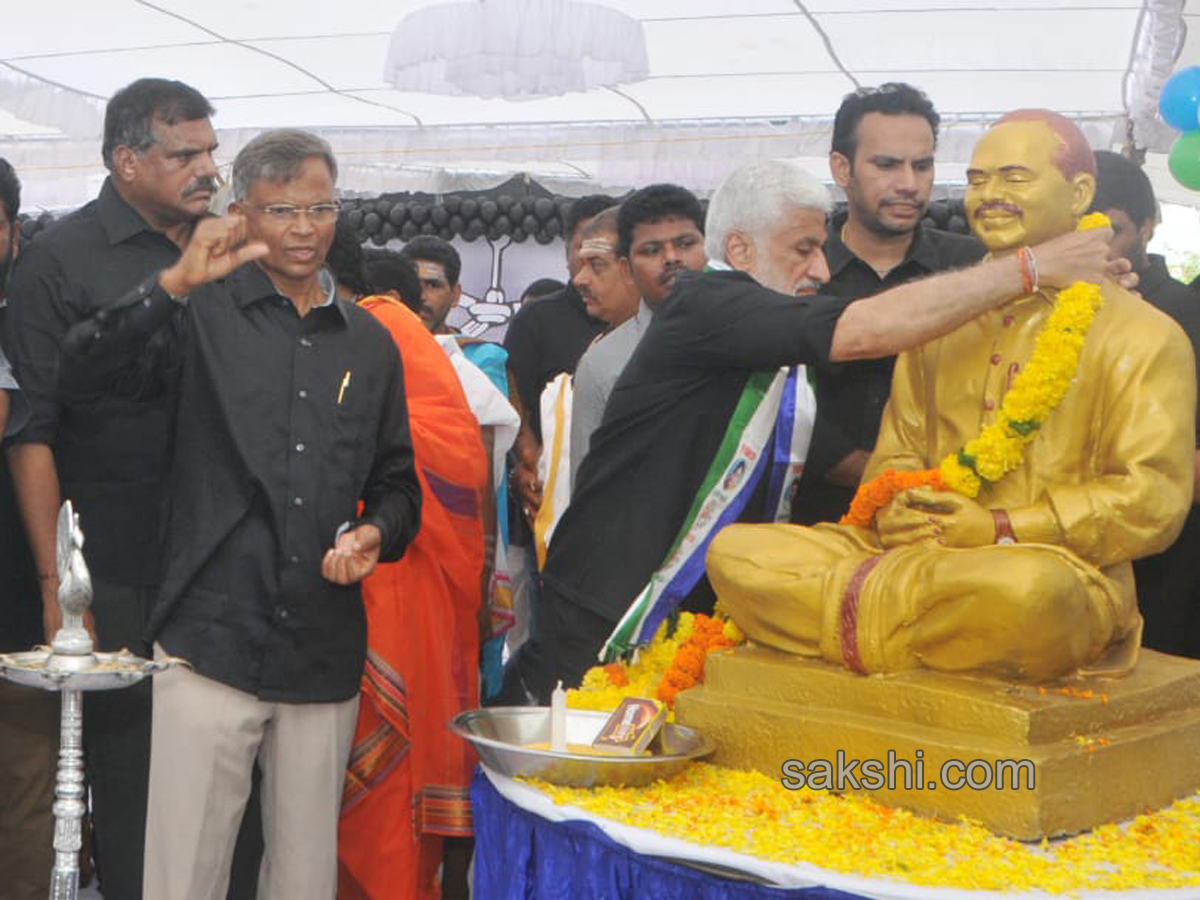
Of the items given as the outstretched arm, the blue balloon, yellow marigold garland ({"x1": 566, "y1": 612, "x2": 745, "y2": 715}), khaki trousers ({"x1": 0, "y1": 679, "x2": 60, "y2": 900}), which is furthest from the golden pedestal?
the blue balloon

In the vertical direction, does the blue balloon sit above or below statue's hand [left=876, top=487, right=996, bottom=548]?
above

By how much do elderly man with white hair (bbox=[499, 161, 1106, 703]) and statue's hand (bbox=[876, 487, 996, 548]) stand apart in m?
0.36

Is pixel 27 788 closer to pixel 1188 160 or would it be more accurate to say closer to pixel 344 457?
pixel 344 457

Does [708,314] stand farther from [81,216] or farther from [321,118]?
[321,118]

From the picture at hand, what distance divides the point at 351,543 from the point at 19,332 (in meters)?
0.92

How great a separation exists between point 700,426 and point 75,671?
54.6 inches

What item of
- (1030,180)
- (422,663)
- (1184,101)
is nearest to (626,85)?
(1184,101)

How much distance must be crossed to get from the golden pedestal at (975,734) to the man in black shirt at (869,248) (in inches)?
25.7

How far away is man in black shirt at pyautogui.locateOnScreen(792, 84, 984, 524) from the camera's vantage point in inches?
129

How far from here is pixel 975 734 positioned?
238 cm

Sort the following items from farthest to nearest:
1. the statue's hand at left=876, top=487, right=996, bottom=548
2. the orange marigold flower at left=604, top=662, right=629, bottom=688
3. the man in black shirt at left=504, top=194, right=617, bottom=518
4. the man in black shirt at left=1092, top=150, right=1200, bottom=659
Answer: the man in black shirt at left=504, top=194, right=617, bottom=518 < the man in black shirt at left=1092, top=150, right=1200, bottom=659 < the orange marigold flower at left=604, top=662, right=629, bottom=688 < the statue's hand at left=876, top=487, right=996, bottom=548

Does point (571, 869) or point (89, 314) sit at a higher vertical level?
point (89, 314)

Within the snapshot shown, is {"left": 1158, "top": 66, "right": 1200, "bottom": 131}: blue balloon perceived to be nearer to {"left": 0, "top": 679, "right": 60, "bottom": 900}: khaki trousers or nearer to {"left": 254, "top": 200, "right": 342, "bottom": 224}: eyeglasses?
{"left": 254, "top": 200, "right": 342, "bottom": 224}: eyeglasses

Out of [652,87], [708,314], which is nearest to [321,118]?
[652,87]
